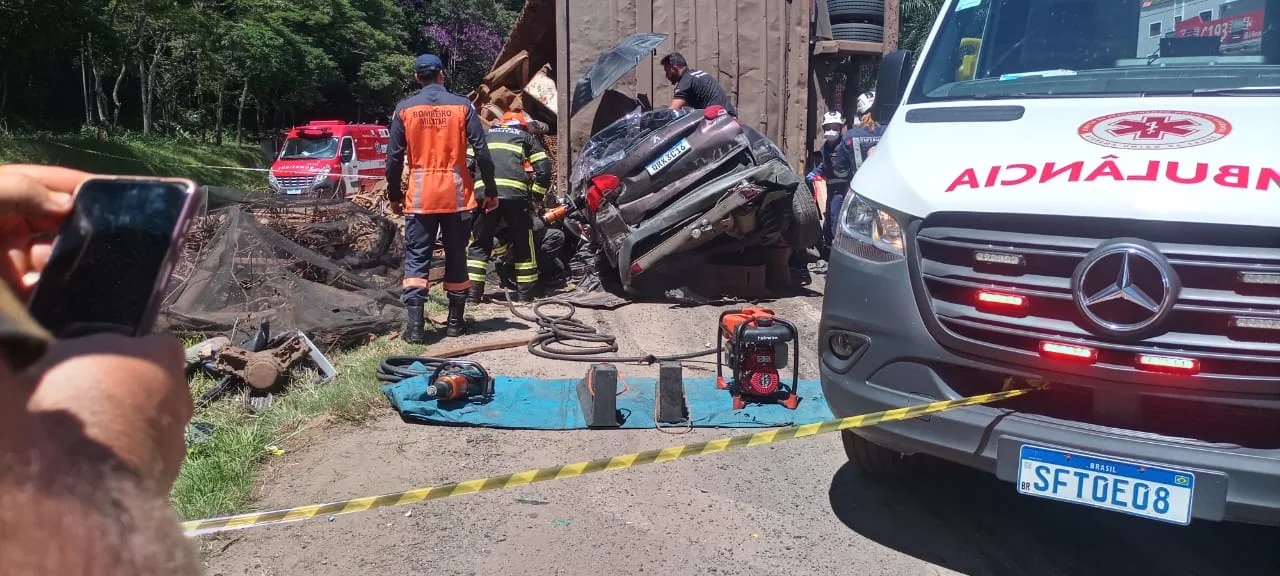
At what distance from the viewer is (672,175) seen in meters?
7.39

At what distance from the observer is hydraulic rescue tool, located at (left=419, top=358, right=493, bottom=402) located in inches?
194

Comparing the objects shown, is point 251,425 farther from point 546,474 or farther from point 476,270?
point 476,270

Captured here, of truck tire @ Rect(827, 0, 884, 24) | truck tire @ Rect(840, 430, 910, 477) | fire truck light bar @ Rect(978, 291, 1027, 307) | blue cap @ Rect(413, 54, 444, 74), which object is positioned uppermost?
truck tire @ Rect(827, 0, 884, 24)

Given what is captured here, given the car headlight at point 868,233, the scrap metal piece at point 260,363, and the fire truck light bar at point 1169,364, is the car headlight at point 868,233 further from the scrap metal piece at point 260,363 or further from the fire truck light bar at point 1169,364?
the scrap metal piece at point 260,363

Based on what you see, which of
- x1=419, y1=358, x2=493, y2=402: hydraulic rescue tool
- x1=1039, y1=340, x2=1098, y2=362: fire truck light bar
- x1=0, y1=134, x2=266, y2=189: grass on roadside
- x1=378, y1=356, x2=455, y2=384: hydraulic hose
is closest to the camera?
x1=1039, y1=340, x2=1098, y2=362: fire truck light bar

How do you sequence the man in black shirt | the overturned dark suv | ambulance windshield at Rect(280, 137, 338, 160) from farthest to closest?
ambulance windshield at Rect(280, 137, 338, 160) → the man in black shirt → the overturned dark suv

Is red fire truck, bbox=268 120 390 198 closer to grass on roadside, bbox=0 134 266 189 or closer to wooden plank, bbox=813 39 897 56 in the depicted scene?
grass on roadside, bbox=0 134 266 189

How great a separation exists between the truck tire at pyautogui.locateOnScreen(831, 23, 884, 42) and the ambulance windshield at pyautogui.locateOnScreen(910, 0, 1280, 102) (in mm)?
7360

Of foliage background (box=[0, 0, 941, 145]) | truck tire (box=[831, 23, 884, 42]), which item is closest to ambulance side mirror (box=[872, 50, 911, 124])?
truck tire (box=[831, 23, 884, 42])

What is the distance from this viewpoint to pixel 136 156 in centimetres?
2159

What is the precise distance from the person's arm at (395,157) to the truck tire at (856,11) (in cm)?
682

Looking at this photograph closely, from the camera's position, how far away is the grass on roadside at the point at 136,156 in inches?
721

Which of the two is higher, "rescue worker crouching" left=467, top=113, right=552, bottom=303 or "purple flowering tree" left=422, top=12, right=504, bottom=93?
"purple flowering tree" left=422, top=12, right=504, bottom=93

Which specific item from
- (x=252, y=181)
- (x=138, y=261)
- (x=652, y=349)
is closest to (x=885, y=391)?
(x=138, y=261)
